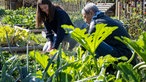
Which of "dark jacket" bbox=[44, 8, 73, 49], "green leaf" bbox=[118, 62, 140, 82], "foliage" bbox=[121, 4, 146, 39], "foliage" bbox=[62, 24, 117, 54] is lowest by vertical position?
"foliage" bbox=[121, 4, 146, 39]

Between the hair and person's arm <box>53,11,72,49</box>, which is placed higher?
the hair

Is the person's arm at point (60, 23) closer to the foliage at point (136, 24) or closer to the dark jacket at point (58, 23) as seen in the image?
the dark jacket at point (58, 23)

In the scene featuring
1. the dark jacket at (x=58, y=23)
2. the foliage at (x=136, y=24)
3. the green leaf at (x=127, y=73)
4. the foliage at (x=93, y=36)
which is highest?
the foliage at (x=93, y=36)

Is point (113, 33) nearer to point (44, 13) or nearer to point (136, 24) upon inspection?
point (44, 13)

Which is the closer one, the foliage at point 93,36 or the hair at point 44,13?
the foliage at point 93,36

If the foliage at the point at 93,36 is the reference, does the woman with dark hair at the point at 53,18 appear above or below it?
below

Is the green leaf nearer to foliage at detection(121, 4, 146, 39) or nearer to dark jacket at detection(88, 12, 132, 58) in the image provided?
dark jacket at detection(88, 12, 132, 58)

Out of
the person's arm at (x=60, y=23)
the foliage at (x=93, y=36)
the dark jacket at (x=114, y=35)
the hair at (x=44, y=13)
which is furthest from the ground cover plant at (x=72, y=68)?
the person's arm at (x=60, y=23)

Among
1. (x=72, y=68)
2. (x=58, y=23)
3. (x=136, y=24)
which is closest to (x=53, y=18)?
(x=58, y=23)

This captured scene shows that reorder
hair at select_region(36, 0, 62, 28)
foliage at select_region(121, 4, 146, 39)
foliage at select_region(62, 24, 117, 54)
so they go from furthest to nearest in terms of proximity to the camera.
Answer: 1. foliage at select_region(121, 4, 146, 39)
2. hair at select_region(36, 0, 62, 28)
3. foliage at select_region(62, 24, 117, 54)

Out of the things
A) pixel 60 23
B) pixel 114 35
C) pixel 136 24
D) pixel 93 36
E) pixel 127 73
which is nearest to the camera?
pixel 127 73

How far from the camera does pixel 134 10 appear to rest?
516 inches

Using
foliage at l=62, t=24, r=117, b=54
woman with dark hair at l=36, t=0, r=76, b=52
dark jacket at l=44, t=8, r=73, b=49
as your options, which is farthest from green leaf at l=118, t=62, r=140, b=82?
dark jacket at l=44, t=8, r=73, b=49

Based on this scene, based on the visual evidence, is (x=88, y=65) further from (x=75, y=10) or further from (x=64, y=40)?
(x=75, y=10)
